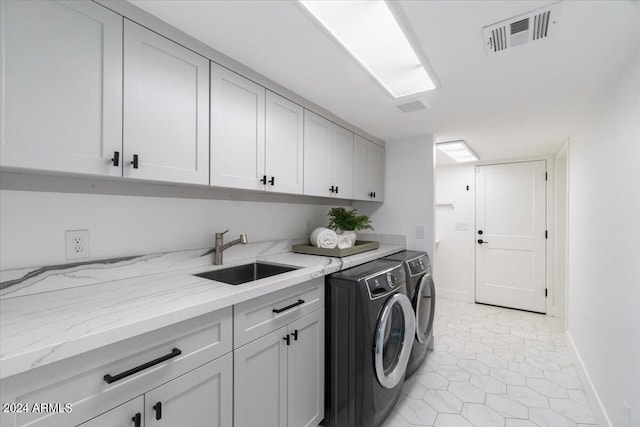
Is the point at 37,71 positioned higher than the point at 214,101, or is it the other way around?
the point at 214,101

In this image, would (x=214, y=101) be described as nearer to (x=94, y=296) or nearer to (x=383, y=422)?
(x=94, y=296)

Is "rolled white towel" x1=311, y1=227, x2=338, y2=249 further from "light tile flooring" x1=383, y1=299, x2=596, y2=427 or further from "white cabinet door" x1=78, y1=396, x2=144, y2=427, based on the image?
"white cabinet door" x1=78, y1=396, x2=144, y2=427

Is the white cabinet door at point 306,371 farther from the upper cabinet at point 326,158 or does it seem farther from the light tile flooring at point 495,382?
the upper cabinet at point 326,158

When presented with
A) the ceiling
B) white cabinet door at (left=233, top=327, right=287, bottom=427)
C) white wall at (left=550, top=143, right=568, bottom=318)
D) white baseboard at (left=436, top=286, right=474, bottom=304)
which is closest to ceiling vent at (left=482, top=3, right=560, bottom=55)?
the ceiling

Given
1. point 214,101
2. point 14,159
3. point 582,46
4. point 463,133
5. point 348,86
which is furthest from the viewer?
point 463,133

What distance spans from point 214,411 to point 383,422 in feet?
3.94

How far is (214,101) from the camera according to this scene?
1.43 m

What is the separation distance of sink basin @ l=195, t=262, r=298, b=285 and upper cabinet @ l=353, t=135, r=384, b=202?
3.74ft

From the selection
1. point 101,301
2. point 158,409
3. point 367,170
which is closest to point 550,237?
point 367,170

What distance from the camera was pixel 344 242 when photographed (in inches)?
89.5

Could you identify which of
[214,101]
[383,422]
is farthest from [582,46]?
[383,422]

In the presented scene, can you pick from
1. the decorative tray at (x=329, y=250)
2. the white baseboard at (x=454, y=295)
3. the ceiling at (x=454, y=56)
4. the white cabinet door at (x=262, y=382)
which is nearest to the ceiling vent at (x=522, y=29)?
the ceiling at (x=454, y=56)

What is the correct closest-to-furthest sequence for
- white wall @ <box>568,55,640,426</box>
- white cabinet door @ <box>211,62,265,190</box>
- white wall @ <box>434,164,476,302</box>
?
white wall @ <box>568,55,640,426</box> → white cabinet door @ <box>211,62,265,190</box> → white wall @ <box>434,164,476,302</box>

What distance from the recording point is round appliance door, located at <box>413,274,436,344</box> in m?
2.25
